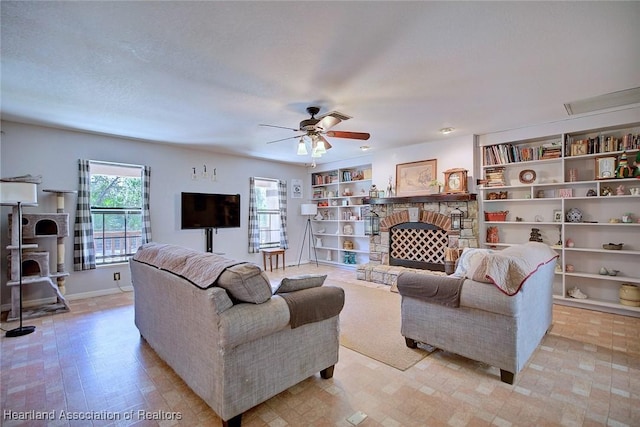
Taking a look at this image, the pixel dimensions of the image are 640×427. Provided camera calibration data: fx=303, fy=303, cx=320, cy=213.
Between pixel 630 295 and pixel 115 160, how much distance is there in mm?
7291

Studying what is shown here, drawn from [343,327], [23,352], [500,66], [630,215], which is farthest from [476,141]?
[23,352]

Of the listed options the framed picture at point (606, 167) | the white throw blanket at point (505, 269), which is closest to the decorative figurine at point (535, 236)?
the framed picture at point (606, 167)

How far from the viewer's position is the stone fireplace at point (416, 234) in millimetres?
4746

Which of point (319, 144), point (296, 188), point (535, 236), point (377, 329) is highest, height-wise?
point (319, 144)

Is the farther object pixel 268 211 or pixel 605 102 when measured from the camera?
pixel 268 211

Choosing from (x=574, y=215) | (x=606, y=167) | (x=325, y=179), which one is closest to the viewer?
(x=606, y=167)

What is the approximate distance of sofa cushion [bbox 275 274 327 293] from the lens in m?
2.07

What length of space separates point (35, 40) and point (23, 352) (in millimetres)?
2648

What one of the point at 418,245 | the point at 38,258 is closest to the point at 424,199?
the point at 418,245

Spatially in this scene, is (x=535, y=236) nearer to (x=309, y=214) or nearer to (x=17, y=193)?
(x=309, y=214)

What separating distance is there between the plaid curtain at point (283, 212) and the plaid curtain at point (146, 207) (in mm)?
2745

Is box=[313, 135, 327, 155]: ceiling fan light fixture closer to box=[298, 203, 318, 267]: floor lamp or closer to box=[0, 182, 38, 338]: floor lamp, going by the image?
box=[0, 182, 38, 338]: floor lamp

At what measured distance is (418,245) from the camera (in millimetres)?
5332

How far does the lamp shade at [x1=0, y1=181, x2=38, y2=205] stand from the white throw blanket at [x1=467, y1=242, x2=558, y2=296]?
15.0 feet
